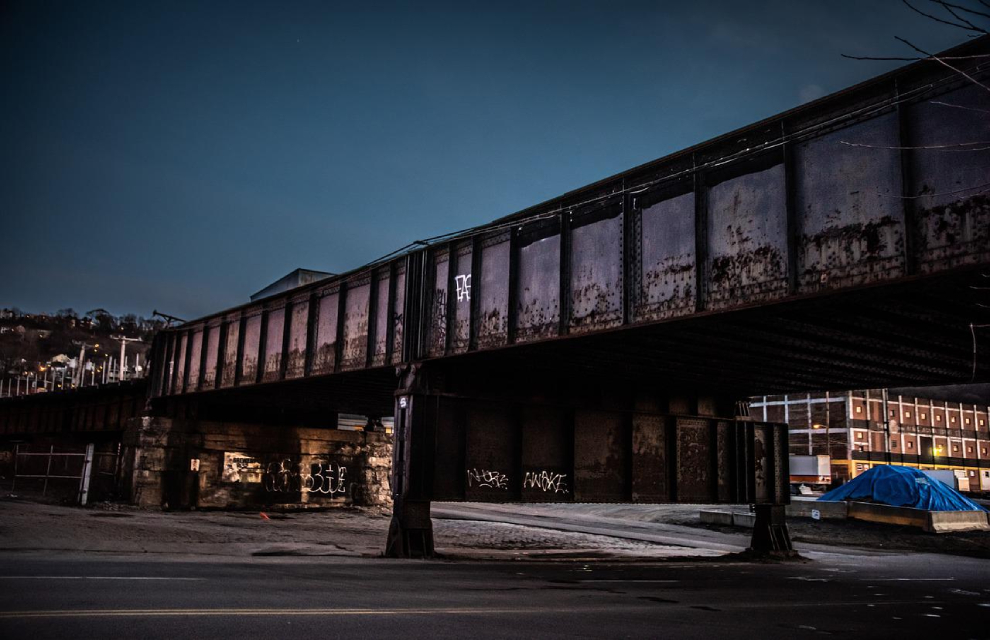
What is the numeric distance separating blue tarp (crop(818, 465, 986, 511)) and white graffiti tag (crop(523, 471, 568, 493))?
21.9 m

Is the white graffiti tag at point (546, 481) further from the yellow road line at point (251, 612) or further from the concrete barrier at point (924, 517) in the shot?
the concrete barrier at point (924, 517)

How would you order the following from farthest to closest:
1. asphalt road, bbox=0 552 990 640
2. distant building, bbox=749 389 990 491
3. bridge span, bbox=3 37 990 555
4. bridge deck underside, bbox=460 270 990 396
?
distant building, bbox=749 389 990 491 < bridge deck underside, bbox=460 270 990 396 < bridge span, bbox=3 37 990 555 < asphalt road, bbox=0 552 990 640

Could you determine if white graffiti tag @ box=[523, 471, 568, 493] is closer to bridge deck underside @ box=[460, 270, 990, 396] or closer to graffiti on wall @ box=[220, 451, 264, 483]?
bridge deck underside @ box=[460, 270, 990, 396]

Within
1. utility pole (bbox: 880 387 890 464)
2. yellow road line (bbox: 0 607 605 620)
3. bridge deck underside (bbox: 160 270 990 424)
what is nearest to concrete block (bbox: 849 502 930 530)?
bridge deck underside (bbox: 160 270 990 424)

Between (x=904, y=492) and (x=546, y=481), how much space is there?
901 inches

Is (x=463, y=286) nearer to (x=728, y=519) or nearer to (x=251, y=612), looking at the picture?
(x=251, y=612)

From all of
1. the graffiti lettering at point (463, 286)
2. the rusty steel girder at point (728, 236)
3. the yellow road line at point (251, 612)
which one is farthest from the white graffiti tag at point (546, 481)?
the yellow road line at point (251, 612)

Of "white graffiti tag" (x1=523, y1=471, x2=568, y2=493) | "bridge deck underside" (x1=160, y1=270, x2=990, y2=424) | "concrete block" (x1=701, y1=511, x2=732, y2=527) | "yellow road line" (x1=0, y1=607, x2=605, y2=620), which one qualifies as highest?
"bridge deck underside" (x1=160, y1=270, x2=990, y2=424)

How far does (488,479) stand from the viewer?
1697 cm

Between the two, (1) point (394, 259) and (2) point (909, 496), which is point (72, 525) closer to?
(1) point (394, 259)

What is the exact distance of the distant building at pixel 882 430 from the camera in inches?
2859

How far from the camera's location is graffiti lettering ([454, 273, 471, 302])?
1590 cm

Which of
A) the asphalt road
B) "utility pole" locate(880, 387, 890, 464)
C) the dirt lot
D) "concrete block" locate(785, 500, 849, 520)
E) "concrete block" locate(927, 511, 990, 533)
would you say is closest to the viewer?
the asphalt road

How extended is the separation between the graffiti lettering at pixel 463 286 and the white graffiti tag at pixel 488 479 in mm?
3862
